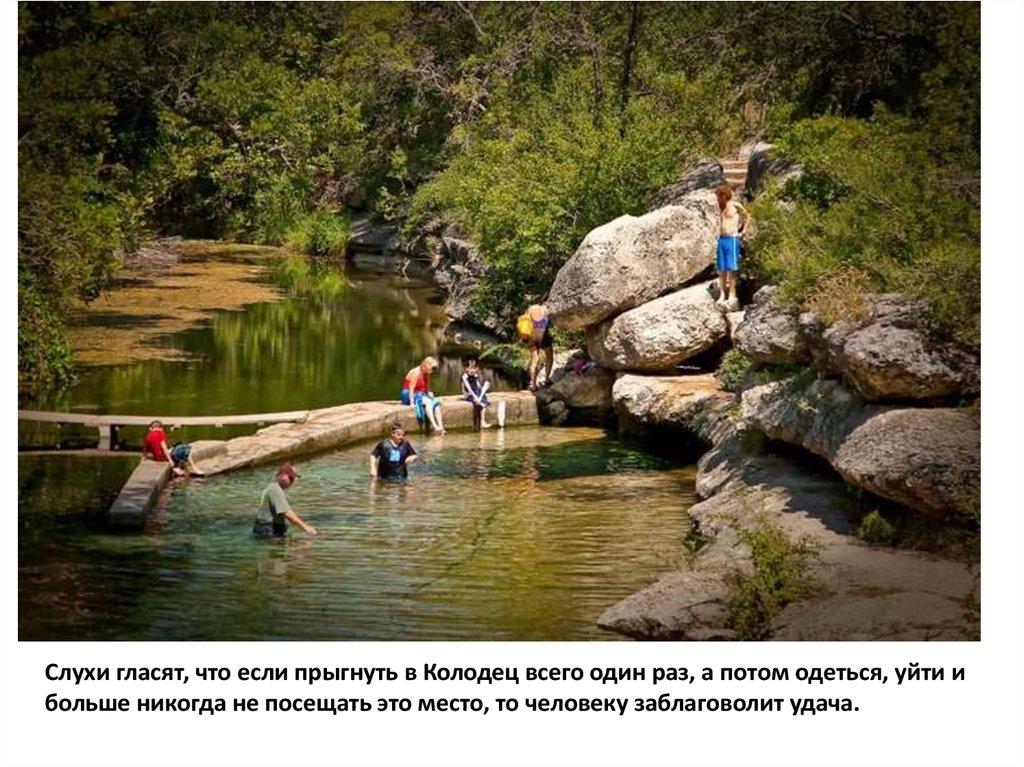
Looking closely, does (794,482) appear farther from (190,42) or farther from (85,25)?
(190,42)

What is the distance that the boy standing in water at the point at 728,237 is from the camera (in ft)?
79.4

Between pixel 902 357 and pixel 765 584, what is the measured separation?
3135 mm

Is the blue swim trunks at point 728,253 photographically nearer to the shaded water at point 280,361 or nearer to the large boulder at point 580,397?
the large boulder at point 580,397

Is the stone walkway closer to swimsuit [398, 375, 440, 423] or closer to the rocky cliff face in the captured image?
swimsuit [398, 375, 440, 423]

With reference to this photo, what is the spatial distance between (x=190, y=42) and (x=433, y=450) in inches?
405

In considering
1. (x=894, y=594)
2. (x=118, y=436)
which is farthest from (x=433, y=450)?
(x=894, y=594)

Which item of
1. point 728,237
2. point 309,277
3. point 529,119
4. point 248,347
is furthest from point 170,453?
point 309,277

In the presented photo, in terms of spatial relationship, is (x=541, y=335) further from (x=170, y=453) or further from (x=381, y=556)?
(x=381, y=556)

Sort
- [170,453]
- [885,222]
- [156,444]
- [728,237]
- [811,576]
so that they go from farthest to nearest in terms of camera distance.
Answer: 1. [728,237]
2. [170,453]
3. [156,444]
4. [885,222]
5. [811,576]

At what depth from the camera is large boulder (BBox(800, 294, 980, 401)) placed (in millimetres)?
16281

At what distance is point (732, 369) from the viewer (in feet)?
77.4

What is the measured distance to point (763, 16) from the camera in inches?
1037

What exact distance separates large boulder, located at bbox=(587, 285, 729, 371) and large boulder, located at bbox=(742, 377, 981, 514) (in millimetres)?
6567

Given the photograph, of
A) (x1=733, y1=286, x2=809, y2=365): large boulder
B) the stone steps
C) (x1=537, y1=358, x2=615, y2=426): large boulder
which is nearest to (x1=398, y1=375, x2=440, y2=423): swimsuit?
(x1=537, y1=358, x2=615, y2=426): large boulder
